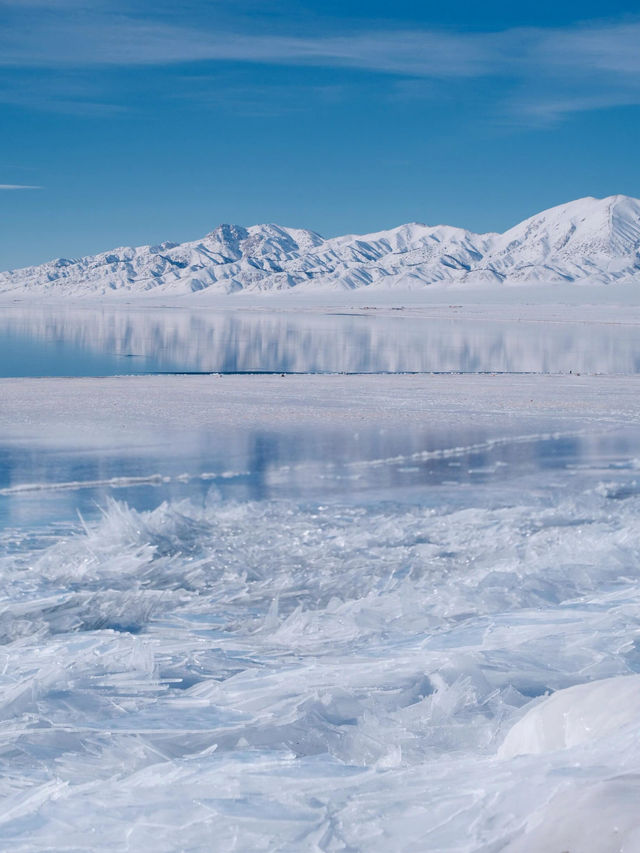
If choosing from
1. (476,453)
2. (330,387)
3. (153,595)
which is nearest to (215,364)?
(330,387)

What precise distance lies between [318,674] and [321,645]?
0.50m

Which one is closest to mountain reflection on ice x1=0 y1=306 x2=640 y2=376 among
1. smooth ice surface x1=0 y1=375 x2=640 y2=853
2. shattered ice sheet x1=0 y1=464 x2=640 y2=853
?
smooth ice surface x1=0 y1=375 x2=640 y2=853

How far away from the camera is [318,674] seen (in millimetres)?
3889

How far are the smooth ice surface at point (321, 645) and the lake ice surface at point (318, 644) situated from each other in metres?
0.01

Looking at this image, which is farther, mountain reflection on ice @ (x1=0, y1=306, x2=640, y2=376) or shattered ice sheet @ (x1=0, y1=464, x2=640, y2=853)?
mountain reflection on ice @ (x1=0, y1=306, x2=640, y2=376)

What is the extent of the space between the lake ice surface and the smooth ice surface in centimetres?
1

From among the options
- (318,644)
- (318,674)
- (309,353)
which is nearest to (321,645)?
(318,644)

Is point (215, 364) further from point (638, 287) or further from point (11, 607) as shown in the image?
point (638, 287)

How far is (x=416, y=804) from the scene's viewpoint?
2404 mm

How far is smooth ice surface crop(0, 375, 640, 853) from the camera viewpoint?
93.7 inches

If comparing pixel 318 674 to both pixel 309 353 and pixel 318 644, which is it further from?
pixel 309 353

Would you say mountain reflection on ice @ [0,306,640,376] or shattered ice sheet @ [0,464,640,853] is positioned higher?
mountain reflection on ice @ [0,306,640,376]

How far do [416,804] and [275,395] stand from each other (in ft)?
40.5

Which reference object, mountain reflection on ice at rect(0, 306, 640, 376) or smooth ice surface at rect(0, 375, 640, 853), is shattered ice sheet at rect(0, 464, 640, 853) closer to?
smooth ice surface at rect(0, 375, 640, 853)
